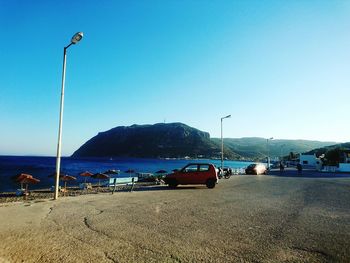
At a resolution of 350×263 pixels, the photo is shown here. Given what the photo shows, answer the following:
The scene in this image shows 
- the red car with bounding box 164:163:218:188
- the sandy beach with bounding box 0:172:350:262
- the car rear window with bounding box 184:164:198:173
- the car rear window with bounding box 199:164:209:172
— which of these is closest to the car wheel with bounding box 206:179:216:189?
the red car with bounding box 164:163:218:188

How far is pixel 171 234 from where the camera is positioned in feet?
22.2

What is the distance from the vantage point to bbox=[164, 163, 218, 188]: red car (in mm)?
19641

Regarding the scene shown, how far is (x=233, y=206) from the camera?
11211 mm

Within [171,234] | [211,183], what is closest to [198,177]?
[211,183]

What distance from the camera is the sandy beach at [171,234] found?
5.29 metres

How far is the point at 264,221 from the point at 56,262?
589 centimetres

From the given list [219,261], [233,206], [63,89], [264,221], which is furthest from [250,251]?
[63,89]

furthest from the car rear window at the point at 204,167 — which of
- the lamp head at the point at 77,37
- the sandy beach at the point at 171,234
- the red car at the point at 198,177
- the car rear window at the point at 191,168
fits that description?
the lamp head at the point at 77,37

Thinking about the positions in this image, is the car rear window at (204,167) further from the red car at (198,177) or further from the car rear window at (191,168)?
the car rear window at (191,168)

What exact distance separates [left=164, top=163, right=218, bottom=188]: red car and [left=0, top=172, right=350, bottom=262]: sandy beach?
8.90 meters

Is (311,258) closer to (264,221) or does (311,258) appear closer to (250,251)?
(250,251)

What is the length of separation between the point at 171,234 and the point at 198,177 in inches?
520

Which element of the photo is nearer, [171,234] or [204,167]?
[171,234]

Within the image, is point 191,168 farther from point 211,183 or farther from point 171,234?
point 171,234
